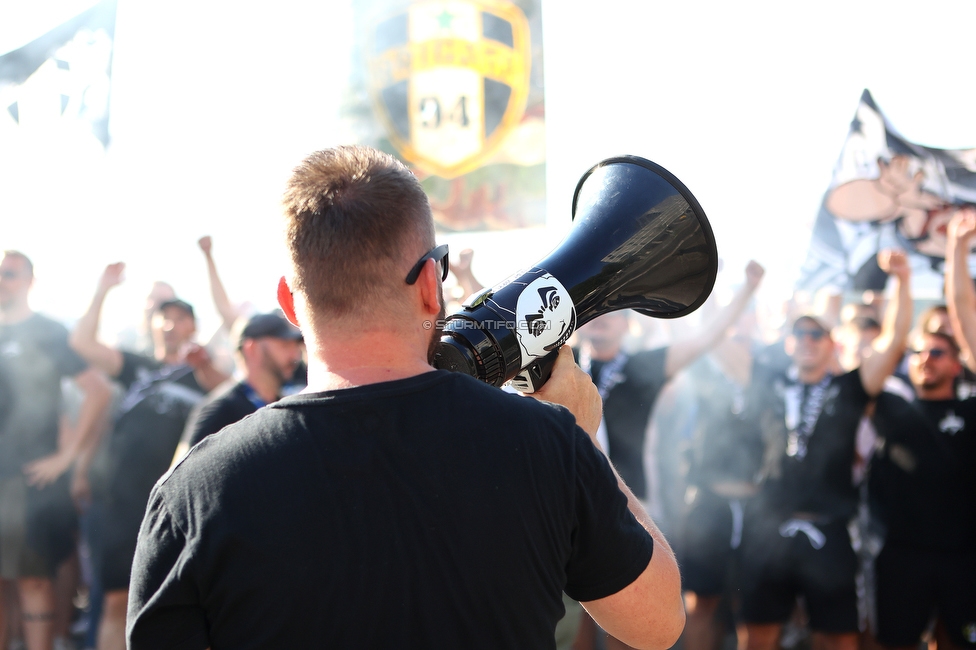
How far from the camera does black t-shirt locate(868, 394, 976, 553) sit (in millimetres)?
3656

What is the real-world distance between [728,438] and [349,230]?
3.76 metres

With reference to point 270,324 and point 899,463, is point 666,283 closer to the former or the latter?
point 270,324

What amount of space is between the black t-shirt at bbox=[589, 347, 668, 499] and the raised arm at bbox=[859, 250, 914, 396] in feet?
3.37

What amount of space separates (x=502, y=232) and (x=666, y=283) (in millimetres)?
4600

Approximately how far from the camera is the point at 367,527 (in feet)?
3.10

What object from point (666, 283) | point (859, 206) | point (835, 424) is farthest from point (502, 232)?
point (666, 283)

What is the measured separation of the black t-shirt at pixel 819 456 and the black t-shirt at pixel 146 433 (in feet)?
10.6

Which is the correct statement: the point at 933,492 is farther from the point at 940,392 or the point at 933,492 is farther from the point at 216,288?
the point at 216,288

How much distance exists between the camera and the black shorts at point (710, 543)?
4.12 m

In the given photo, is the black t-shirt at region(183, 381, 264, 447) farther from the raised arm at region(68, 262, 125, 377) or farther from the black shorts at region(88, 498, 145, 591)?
the raised arm at region(68, 262, 125, 377)

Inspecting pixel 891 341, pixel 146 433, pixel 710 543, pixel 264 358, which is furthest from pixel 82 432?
pixel 891 341

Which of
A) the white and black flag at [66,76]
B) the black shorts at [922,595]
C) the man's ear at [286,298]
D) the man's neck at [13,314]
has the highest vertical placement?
the white and black flag at [66,76]

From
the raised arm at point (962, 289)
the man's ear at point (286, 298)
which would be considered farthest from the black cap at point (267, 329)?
the raised arm at point (962, 289)

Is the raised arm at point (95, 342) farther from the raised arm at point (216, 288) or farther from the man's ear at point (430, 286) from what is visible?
the man's ear at point (430, 286)
